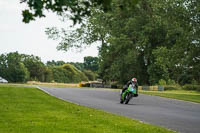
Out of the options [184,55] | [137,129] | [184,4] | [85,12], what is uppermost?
[184,4]

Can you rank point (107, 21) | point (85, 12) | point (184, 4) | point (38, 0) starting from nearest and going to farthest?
point (38, 0)
point (85, 12)
point (184, 4)
point (107, 21)

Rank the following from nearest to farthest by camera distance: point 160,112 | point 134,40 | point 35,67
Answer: point 160,112, point 134,40, point 35,67

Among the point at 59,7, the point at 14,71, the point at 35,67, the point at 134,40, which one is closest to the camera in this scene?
the point at 59,7

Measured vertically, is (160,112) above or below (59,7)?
below

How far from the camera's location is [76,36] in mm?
64688

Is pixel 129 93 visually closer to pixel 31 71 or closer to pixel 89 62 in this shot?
pixel 31 71

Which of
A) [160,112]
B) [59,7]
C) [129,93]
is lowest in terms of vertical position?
[160,112]

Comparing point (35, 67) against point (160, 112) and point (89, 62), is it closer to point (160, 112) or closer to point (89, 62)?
point (89, 62)

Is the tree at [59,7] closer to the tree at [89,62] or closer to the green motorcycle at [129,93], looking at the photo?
the green motorcycle at [129,93]

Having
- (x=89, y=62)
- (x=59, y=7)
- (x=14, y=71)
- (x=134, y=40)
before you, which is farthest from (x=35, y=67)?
(x=59, y=7)

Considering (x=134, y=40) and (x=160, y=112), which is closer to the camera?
(x=160, y=112)

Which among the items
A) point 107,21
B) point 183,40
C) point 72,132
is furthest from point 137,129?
point 107,21

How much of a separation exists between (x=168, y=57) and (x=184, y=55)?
1.64m

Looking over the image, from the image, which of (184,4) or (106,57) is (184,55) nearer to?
(184,4)
